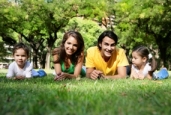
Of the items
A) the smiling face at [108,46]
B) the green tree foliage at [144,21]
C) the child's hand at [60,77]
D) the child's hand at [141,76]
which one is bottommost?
the child's hand at [141,76]

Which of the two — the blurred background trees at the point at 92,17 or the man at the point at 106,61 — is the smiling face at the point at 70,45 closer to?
the man at the point at 106,61

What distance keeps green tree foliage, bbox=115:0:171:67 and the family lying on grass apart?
802 inches

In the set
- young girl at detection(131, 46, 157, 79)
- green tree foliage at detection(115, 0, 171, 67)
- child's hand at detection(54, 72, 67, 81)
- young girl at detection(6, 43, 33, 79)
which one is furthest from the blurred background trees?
child's hand at detection(54, 72, 67, 81)

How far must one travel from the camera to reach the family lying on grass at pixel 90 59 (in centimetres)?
619

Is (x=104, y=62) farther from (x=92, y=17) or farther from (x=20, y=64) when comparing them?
(x=92, y=17)

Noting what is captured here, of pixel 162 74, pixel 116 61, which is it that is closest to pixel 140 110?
pixel 116 61

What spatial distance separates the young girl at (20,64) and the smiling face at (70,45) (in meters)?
0.88

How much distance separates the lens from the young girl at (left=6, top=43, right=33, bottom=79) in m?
6.39

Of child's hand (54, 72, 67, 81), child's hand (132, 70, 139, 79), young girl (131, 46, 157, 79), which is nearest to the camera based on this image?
child's hand (54, 72, 67, 81)

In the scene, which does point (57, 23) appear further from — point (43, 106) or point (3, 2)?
point (43, 106)

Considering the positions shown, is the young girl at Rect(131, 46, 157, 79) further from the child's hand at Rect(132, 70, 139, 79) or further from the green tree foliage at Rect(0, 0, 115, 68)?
the green tree foliage at Rect(0, 0, 115, 68)

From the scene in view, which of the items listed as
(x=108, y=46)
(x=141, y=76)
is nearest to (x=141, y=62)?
(x=141, y=76)

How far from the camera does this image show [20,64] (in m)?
6.59

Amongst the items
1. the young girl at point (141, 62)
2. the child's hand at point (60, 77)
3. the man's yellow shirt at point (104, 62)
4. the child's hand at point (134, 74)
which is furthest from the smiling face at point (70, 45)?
the young girl at point (141, 62)
